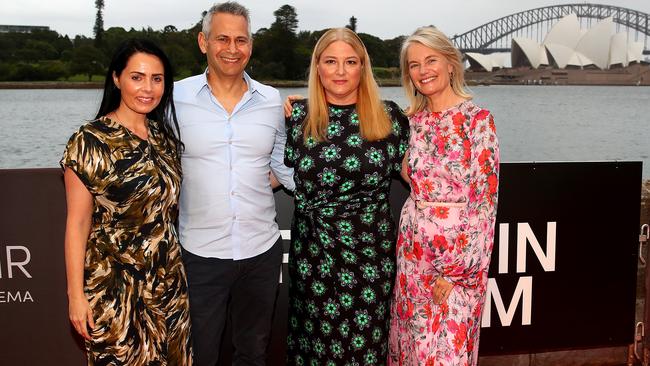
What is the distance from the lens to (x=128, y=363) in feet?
6.88

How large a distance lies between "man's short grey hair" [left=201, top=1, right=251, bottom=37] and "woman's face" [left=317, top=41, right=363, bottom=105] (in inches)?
14.2

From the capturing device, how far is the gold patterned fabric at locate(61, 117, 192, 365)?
2.03 m

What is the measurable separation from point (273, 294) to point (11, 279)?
4.18 feet

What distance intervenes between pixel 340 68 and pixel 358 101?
0.17 metres

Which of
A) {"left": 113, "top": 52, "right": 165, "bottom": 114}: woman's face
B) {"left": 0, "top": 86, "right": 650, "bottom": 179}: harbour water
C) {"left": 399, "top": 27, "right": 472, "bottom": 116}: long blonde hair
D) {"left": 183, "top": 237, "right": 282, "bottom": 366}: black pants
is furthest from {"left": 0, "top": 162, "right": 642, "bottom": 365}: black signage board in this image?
{"left": 0, "top": 86, "right": 650, "bottom": 179}: harbour water

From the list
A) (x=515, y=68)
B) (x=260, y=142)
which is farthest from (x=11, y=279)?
(x=515, y=68)

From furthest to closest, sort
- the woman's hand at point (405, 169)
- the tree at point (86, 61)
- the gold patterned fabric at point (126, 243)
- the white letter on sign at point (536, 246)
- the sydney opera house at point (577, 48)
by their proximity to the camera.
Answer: the sydney opera house at point (577, 48), the tree at point (86, 61), the white letter on sign at point (536, 246), the woman's hand at point (405, 169), the gold patterned fabric at point (126, 243)

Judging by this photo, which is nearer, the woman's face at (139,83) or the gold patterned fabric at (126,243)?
the gold patterned fabric at (126,243)

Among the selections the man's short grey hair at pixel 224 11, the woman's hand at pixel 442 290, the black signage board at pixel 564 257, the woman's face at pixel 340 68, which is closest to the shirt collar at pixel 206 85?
the man's short grey hair at pixel 224 11

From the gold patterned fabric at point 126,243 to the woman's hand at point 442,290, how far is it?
1016 mm

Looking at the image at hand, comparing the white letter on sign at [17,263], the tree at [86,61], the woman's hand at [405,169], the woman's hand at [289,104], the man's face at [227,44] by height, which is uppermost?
the tree at [86,61]

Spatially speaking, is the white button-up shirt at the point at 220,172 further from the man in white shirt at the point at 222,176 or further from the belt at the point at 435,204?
the belt at the point at 435,204

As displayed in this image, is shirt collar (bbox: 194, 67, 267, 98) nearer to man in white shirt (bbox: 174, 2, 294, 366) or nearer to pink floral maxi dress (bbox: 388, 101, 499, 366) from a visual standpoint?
man in white shirt (bbox: 174, 2, 294, 366)

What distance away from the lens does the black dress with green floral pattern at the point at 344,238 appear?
2453mm
